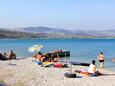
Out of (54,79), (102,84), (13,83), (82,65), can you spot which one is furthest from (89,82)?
(82,65)

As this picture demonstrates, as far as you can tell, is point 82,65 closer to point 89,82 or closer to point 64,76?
point 64,76

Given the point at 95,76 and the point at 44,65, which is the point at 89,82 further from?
the point at 44,65

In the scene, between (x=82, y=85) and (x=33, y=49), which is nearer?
(x=82, y=85)

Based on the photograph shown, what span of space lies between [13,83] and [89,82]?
465 centimetres

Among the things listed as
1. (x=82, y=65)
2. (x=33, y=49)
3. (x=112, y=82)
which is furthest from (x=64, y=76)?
(x=33, y=49)

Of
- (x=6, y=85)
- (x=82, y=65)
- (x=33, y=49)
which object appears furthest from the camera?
(x=33, y=49)

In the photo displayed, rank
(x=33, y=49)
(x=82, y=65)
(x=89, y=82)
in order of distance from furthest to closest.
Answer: (x=33, y=49) → (x=82, y=65) → (x=89, y=82)

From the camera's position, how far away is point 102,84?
833 inches

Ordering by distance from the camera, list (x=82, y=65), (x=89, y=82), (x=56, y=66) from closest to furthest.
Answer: (x=89, y=82) → (x=56, y=66) → (x=82, y=65)

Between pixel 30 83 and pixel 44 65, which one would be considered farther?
pixel 44 65

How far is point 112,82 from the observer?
72.6 ft

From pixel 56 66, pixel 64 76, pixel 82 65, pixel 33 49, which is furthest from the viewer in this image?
pixel 33 49

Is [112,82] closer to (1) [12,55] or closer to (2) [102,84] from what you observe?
(2) [102,84]

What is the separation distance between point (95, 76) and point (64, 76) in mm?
2227
